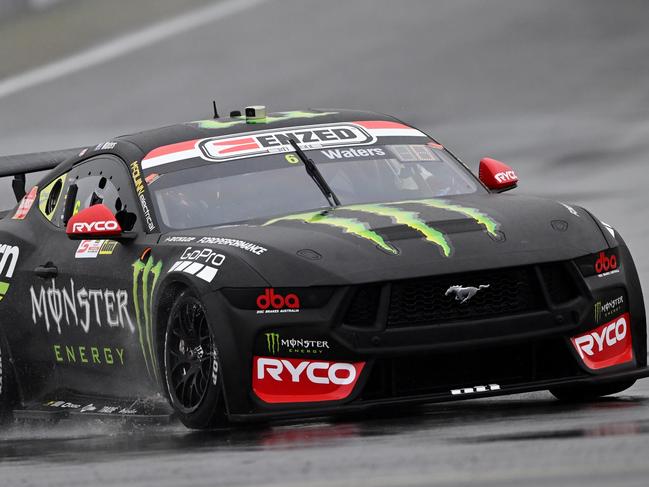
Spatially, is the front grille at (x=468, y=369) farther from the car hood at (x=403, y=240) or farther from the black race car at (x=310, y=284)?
the car hood at (x=403, y=240)

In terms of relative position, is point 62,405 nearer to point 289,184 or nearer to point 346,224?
point 289,184

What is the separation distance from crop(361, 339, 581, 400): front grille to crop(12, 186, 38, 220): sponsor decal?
129 inches

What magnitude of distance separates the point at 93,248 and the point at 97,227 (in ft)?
1.39

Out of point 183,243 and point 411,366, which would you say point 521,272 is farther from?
point 183,243

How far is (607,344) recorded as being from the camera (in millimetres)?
7656

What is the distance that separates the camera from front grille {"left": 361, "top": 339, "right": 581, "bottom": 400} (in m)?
7.29

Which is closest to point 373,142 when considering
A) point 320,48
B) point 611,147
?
point 611,147

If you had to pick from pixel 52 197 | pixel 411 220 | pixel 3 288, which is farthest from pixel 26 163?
pixel 411 220

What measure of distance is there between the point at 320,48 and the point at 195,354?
15.1 m

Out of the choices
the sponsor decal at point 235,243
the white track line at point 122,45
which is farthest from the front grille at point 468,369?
the white track line at point 122,45

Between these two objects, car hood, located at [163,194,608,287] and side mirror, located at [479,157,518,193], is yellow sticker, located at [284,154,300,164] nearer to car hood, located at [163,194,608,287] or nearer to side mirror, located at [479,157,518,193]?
car hood, located at [163,194,608,287]

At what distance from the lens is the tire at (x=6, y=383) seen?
9.54 m

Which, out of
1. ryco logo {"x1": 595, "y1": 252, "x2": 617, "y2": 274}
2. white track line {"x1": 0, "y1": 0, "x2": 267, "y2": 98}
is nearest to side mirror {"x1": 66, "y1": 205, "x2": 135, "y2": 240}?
ryco logo {"x1": 595, "y1": 252, "x2": 617, "y2": 274}

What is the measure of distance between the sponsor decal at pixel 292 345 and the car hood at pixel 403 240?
8.4 inches
